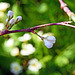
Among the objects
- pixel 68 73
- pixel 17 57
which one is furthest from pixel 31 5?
pixel 68 73

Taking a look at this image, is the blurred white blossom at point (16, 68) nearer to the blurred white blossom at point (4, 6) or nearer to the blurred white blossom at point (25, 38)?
the blurred white blossom at point (25, 38)

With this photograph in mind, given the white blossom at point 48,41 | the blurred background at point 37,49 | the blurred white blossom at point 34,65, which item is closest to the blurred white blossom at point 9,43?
the blurred background at point 37,49

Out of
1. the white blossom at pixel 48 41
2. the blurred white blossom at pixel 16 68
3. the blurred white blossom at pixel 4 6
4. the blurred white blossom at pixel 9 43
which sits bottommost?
the blurred white blossom at pixel 16 68

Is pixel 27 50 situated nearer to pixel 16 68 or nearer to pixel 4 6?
pixel 16 68

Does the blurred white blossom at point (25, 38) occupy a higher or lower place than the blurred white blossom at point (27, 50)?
higher

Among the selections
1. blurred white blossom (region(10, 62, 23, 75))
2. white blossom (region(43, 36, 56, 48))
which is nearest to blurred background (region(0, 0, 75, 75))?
blurred white blossom (region(10, 62, 23, 75))

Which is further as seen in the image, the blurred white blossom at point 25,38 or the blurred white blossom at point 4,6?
the blurred white blossom at point 4,6

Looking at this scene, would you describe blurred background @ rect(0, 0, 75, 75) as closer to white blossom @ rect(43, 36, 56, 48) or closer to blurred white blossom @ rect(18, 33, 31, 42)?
blurred white blossom @ rect(18, 33, 31, 42)
